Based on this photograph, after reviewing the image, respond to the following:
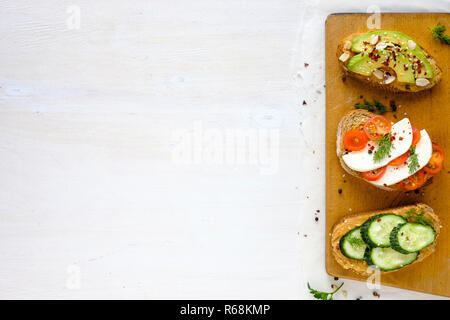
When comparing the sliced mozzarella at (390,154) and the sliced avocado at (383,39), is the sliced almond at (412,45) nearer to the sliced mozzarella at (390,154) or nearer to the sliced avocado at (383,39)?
the sliced avocado at (383,39)

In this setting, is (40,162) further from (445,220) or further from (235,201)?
(445,220)

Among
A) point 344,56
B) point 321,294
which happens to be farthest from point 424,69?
point 321,294

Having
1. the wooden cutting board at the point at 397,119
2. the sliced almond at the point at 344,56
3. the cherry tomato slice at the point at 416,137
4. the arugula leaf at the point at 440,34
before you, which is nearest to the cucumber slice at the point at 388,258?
the wooden cutting board at the point at 397,119

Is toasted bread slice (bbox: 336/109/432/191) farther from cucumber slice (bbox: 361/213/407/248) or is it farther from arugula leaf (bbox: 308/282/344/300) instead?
arugula leaf (bbox: 308/282/344/300)

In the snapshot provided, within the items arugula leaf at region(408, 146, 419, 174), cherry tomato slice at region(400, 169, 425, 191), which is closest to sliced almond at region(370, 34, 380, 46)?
arugula leaf at region(408, 146, 419, 174)

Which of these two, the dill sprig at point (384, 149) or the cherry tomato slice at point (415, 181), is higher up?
the dill sprig at point (384, 149)

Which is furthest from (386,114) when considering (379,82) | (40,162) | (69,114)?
(40,162)
